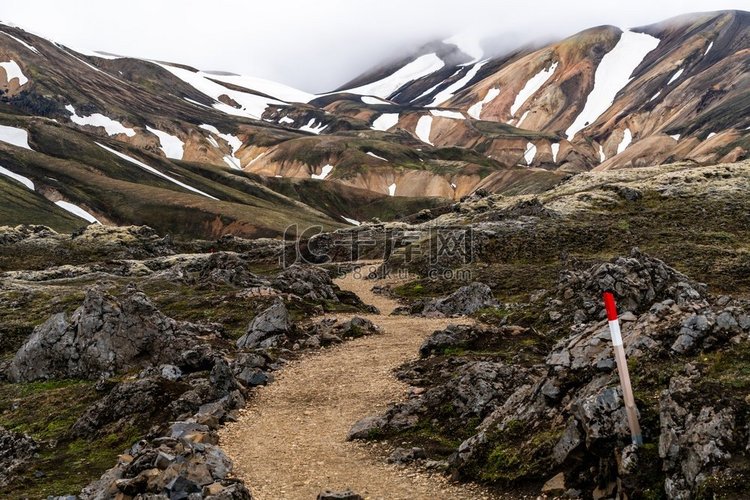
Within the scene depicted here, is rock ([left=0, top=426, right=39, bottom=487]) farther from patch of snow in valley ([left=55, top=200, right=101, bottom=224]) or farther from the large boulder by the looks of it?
patch of snow in valley ([left=55, top=200, right=101, bottom=224])

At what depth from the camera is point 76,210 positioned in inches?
5930

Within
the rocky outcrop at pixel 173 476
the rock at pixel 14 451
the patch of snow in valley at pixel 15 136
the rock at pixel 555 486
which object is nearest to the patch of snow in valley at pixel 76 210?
the patch of snow in valley at pixel 15 136

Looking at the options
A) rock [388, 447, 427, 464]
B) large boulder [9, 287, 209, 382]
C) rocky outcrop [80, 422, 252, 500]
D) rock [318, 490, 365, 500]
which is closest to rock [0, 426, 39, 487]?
A: rocky outcrop [80, 422, 252, 500]

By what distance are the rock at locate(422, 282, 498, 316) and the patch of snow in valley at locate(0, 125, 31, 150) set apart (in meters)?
189

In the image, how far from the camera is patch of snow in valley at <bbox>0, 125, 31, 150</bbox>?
188125 millimetres

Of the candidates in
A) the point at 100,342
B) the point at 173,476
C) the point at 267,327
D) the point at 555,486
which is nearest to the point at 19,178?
the point at 100,342

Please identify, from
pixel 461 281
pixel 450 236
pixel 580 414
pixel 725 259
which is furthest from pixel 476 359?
pixel 450 236

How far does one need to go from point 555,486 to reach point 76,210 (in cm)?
16248

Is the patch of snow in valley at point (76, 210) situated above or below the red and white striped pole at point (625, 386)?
above

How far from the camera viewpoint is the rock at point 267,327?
31.8m

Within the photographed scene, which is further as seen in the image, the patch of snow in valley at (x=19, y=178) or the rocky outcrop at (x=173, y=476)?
the patch of snow in valley at (x=19, y=178)

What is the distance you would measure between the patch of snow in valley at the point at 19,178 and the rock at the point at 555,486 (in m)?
171

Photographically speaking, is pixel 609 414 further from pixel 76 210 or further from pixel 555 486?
pixel 76 210

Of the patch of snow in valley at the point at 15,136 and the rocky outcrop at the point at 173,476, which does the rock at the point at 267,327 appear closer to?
the rocky outcrop at the point at 173,476
